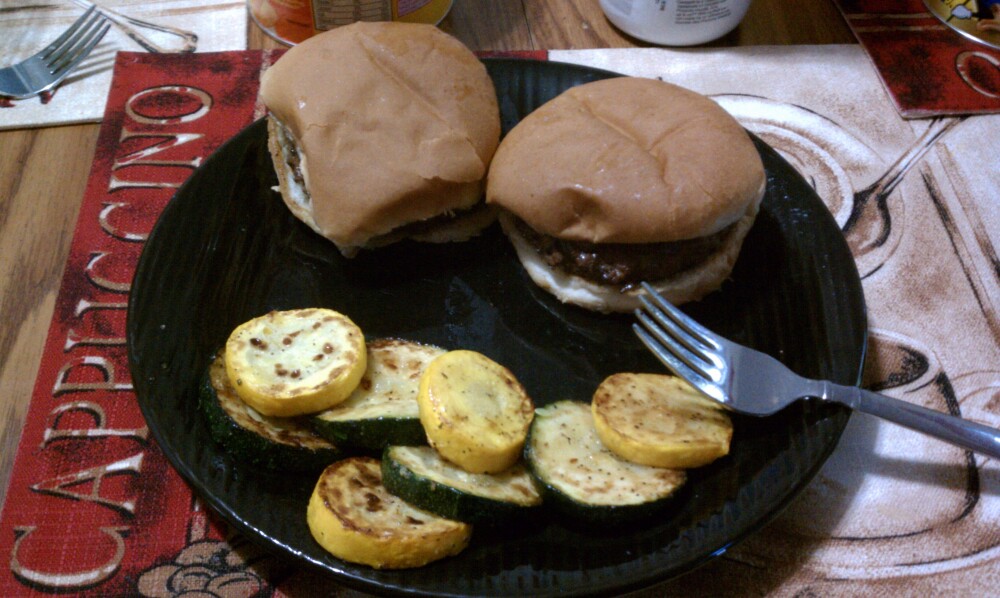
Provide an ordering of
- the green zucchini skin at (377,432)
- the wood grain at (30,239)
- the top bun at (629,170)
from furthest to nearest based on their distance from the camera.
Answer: the wood grain at (30,239) < the top bun at (629,170) < the green zucchini skin at (377,432)

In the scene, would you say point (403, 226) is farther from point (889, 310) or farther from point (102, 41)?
point (102, 41)

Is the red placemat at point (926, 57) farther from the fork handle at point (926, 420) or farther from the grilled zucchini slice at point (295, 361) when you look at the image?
the grilled zucchini slice at point (295, 361)

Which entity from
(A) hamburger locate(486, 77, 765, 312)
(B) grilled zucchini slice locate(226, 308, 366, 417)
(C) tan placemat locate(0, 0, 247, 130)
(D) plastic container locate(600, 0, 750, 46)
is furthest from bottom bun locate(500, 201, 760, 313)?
(C) tan placemat locate(0, 0, 247, 130)

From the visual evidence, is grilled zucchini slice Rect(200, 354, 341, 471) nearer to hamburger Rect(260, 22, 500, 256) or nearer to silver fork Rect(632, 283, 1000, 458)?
hamburger Rect(260, 22, 500, 256)

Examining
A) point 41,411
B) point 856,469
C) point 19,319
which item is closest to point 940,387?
point 856,469

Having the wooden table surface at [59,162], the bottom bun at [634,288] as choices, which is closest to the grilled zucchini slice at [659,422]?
the bottom bun at [634,288]

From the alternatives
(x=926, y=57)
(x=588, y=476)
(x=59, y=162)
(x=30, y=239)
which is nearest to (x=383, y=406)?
(x=588, y=476)
